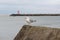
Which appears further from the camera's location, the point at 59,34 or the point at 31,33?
the point at 31,33

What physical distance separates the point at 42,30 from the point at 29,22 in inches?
126

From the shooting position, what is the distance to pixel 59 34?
10.4 meters

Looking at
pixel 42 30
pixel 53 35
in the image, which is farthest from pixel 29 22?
pixel 53 35

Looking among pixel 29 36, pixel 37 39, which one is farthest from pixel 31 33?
pixel 37 39

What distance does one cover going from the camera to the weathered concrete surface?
10654mm

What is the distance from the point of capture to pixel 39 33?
11547 millimetres

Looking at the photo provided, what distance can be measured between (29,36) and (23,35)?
2.16 ft

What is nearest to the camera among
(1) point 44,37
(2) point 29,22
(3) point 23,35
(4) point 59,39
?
(4) point 59,39

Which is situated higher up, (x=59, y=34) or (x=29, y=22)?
(x=59, y=34)

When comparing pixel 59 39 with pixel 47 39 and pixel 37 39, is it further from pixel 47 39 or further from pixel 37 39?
pixel 37 39

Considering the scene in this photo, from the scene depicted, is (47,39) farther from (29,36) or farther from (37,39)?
(29,36)

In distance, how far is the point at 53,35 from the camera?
421 inches

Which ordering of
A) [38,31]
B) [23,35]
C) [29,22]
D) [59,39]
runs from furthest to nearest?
[29,22] → [23,35] → [38,31] → [59,39]

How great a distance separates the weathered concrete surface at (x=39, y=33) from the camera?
10.7m
